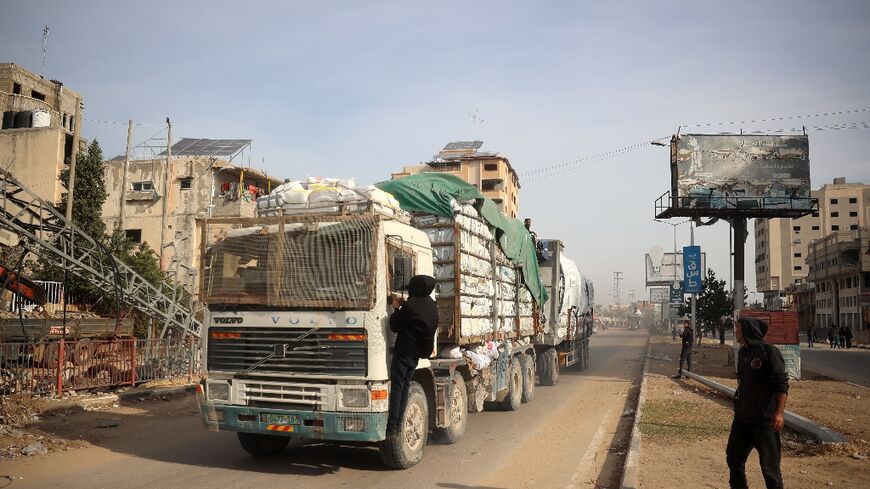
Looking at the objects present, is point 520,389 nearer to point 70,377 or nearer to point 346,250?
point 346,250

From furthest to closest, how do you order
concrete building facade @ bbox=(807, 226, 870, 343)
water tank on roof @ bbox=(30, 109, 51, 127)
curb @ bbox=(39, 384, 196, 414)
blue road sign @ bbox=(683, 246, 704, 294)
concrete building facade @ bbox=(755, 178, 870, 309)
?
concrete building facade @ bbox=(755, 178, 870, 309) → concrete building facade @ bbox=(807, 226, 870, 343) → water tank on roof @ bbox=(30, 109, 51, 127) → blue road sign @ bbox=(683, 246, 704, 294) → curb @ bbox=(39, 384, 196, 414)

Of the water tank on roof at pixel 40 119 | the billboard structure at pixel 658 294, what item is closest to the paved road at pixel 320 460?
the water tank on roof at pixel 40 119

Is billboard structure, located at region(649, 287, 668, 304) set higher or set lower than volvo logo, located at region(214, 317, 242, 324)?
higher

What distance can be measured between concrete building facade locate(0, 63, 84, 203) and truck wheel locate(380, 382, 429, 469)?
35.5 m

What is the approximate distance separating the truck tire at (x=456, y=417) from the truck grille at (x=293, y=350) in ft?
7.19

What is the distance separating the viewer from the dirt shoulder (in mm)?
7120

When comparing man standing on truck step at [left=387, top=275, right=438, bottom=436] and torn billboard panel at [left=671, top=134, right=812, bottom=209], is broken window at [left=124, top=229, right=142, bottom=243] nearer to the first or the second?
torn billboard panel at [left=671, top=134, right=812, bottom=209]

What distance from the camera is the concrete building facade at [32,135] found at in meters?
41.4

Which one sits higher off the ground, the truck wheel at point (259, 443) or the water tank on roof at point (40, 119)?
the water tank on roof at point (40, 119)

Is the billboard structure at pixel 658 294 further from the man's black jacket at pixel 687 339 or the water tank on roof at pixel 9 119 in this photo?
the water tank on roof at pixel 9 119

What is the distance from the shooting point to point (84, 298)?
27547mm

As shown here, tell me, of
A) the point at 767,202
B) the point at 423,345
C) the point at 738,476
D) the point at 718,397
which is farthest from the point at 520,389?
the point at 767,202

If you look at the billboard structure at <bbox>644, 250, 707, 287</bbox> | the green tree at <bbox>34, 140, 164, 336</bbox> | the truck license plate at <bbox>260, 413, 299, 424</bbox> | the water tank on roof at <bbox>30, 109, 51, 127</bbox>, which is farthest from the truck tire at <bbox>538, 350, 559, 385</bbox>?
the billboard structure at <bbox>644, 250, 707, 287</bbox>

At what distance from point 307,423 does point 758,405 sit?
4574 mm
